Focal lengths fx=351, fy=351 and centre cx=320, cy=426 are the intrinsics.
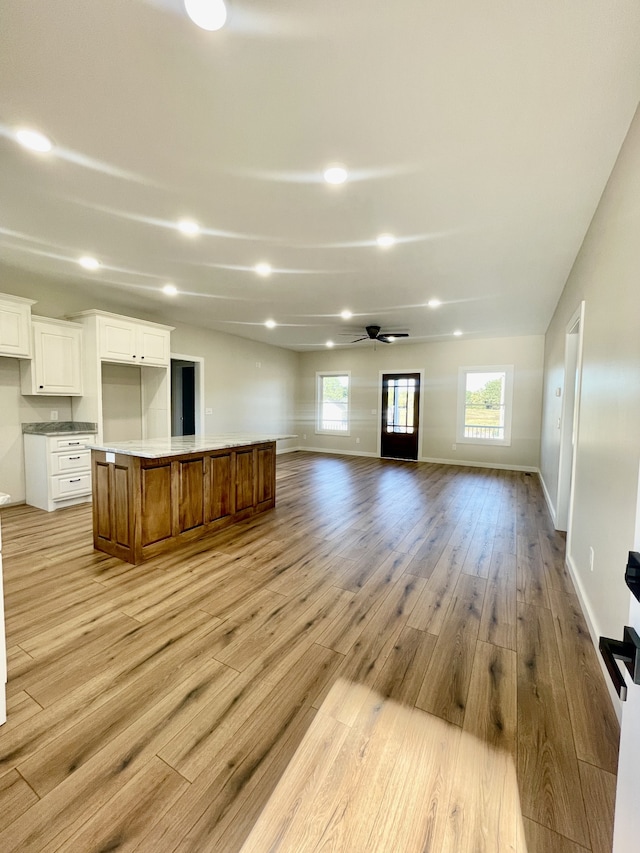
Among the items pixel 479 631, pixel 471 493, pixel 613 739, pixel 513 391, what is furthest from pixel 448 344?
pixel 613 739

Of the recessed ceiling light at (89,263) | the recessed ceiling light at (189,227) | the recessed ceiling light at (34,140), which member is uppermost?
the recessed ceiling light at (189,227)

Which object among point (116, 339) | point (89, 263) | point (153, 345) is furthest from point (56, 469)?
point (89, 263)

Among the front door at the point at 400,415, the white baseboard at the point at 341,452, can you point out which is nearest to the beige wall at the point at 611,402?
the front door at the point at 400,415

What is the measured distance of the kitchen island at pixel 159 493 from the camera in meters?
2.90

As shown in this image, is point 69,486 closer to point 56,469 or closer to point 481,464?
point 56,469

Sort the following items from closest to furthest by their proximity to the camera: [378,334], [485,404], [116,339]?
[116,339] → [378,334] → [485,404]

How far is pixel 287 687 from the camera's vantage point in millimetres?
1660

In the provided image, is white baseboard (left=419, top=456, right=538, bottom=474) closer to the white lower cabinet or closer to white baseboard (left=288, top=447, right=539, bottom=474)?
white baseboard (left=288, top=447, right=539, bottom=474)

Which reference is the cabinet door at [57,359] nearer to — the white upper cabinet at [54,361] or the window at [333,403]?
the white upper cabinet at [54,361]

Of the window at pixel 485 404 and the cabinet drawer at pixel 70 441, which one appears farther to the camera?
the window at pixel 485 404

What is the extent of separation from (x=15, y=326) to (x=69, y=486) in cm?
193

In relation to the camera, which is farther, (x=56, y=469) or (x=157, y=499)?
(x=56, y=469)

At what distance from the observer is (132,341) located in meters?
4.87

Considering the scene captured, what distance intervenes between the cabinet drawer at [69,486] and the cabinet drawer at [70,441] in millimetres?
374
